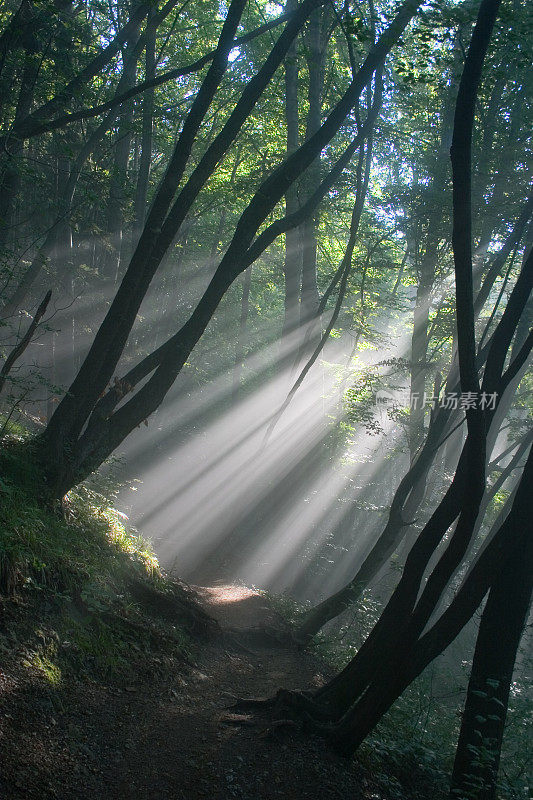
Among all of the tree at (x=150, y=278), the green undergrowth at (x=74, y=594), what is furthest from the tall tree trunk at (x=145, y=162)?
the green undergrowth at (x=74, y=594)

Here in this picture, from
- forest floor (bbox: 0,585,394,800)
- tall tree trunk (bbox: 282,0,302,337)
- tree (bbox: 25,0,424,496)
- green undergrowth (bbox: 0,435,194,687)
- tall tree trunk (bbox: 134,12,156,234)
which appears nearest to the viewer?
forest floor (bbox: 0,585,394,800)

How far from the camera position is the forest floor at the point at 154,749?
3678 millimetres

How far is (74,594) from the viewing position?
570 centimetres

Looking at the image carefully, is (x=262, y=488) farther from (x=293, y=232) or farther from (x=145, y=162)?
(x=145, y=162)

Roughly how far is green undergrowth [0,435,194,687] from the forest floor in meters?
0.22

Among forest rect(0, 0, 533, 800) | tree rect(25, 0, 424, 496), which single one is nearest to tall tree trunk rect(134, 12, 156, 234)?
forest rect(0, 0, 533, 800)

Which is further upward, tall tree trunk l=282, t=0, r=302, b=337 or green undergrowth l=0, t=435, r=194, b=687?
tall tree trunk l=282, t=0, r=302, b=337

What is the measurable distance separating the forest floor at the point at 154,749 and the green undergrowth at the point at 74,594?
219mm

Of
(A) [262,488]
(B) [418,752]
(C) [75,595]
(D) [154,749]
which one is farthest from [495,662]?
(A) [262,488]

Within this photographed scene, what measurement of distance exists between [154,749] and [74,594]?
174 cm

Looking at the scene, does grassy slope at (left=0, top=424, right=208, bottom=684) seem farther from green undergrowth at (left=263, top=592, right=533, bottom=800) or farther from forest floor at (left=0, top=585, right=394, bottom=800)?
green undergrowth at (left=263, top=592, right=533, bottom=800)

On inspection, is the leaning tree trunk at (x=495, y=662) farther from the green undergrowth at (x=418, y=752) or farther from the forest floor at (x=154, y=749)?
the forest floor at (x=154, y=749)

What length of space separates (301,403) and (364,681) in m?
14.8

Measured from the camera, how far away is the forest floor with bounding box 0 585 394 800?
3.68 meters
